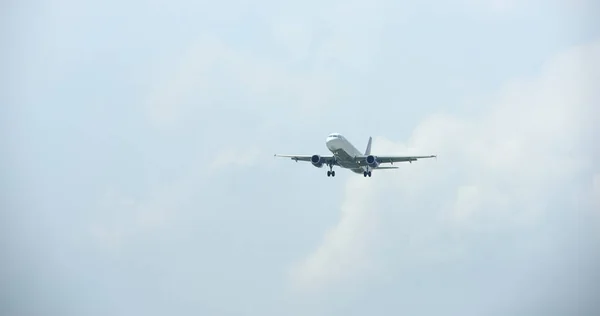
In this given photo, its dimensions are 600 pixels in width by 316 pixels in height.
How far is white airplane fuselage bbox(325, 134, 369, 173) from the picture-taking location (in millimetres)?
120188

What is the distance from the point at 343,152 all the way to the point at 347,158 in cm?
348

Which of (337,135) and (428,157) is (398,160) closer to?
(428,157)

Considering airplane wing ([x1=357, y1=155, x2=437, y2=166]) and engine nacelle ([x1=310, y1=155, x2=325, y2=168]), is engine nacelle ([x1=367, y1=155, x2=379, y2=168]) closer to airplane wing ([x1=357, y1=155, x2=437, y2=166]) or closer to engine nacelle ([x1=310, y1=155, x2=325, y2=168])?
airplane wing ([x1=357, y1=155, x2=437, y2=166])

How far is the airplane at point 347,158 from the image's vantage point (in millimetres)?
120688

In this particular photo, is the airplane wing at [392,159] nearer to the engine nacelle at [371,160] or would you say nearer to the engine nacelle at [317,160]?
the engine nacelle at [371,160]

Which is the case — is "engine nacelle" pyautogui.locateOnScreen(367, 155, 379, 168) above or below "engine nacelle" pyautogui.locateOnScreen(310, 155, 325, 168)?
below

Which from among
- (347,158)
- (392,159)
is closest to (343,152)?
(347,158)

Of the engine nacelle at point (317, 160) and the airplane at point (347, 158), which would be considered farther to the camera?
the engine nacelle at point (317, 160)

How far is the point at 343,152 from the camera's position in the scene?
401 ft

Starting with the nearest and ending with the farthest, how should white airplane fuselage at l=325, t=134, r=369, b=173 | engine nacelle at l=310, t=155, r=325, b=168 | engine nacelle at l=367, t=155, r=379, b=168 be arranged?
1. white airplane fuselage at l=325, t=134, r=369, b=173
2. engine nacelle at l=367, t=155, r=379, b=168
3. engine nacelle at l=310, t=155, r=325, b=168

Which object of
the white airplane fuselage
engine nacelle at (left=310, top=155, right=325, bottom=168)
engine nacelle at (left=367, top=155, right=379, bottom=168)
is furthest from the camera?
engine nacelle at (left=310, top=155, right=325, bottom=168)

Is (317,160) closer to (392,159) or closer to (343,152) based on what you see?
(343,152)

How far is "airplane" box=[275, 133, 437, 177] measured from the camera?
121 m

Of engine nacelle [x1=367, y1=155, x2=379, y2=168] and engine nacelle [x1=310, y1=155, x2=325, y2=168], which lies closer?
engine nacelle [x1=367, y1=155, x2=379, y2=168]
